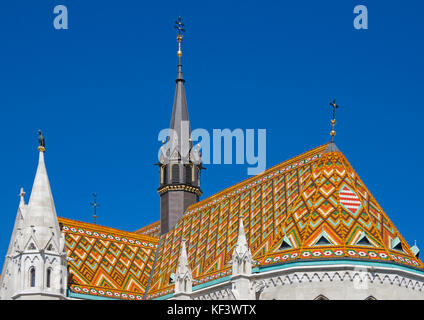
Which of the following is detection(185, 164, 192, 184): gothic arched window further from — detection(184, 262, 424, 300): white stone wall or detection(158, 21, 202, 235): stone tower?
detection(184, 262, 424, 300): white stone wall

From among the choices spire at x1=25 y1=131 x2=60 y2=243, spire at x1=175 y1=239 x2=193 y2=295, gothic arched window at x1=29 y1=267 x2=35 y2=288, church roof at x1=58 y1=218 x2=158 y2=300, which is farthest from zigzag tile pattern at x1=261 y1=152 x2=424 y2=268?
spire at x1=25 y1=131 x2=60 y2=243

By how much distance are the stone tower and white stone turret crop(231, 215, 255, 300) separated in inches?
557

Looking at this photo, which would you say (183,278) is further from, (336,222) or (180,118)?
(180,118)

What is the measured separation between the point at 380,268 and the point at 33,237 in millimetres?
14882

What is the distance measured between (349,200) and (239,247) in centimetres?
507

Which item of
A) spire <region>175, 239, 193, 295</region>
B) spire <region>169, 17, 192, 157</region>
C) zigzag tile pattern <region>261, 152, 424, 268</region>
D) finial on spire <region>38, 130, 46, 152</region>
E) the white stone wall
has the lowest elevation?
the white stone wall

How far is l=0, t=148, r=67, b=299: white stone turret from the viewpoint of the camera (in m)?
40.2

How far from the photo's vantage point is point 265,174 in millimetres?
45062

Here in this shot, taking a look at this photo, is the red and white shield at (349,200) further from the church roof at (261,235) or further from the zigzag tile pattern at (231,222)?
the zigzag tile pattern at (231,222)

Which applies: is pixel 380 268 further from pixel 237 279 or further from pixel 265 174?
pixel 265 174

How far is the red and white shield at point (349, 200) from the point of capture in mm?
38188

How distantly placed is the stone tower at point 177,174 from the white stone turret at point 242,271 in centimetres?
1415
